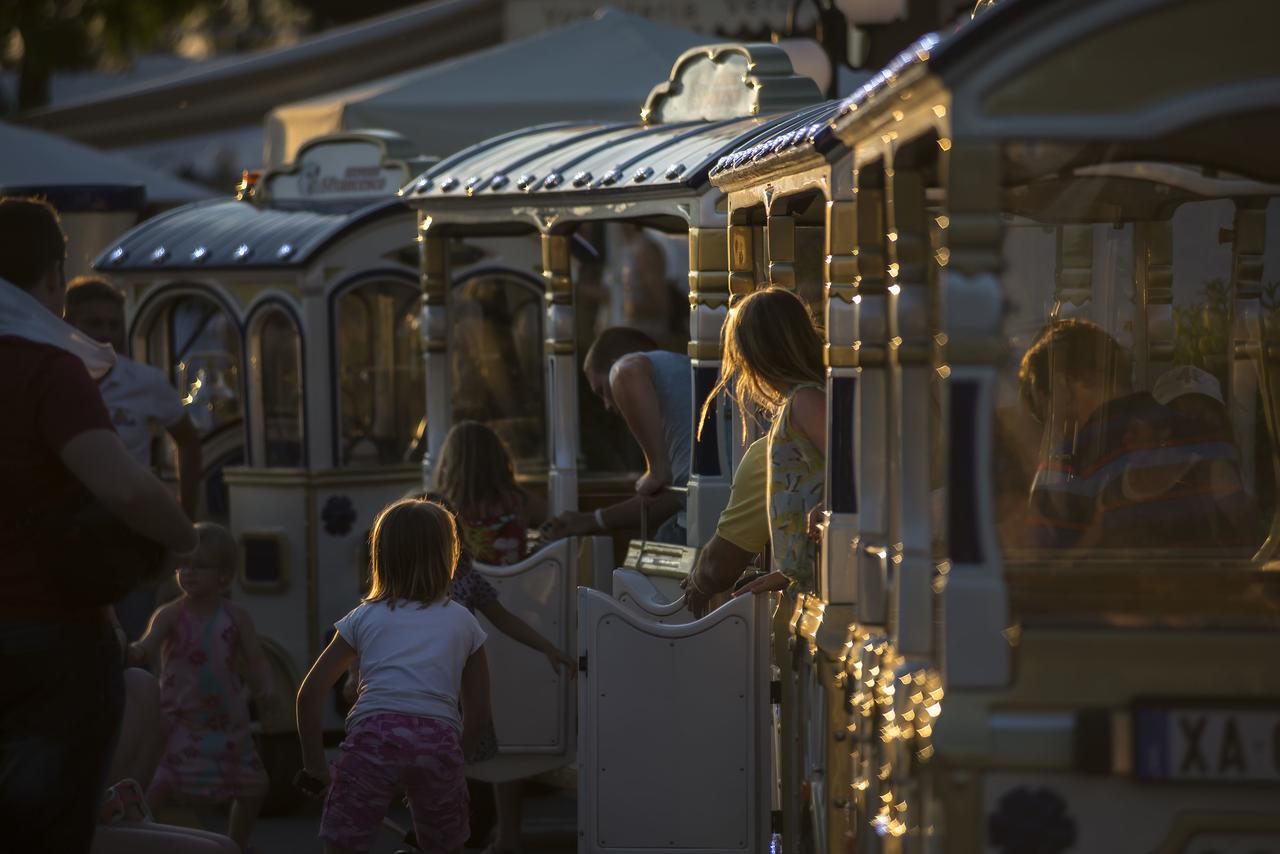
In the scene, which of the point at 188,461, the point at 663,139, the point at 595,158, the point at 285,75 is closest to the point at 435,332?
the point at 595,158

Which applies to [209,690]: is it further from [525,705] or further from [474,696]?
[474,696]

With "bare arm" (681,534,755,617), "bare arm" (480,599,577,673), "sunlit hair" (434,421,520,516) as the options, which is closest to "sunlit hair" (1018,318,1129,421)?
"bare arm" (681,534,755,617)

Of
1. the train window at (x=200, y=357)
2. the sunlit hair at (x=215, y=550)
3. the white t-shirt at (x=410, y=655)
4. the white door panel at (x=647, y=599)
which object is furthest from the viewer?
the train window at (x=200, y=357)

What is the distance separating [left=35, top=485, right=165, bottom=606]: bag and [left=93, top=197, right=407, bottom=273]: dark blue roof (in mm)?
5091

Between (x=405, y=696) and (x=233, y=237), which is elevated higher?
(x=233, y=237)

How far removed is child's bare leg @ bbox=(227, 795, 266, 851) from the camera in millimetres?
6887

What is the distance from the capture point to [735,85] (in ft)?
27.6

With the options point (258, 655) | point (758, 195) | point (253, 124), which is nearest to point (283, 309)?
point (258, 655)

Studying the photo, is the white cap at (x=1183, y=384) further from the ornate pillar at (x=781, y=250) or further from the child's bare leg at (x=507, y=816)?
the child's bare leg at (x=507, y=816)

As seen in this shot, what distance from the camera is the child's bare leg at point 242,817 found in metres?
6.89

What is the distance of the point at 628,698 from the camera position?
595 centimetres

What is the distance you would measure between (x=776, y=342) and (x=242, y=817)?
2658 millimetres

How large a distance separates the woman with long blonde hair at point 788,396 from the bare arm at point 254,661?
2.16 m

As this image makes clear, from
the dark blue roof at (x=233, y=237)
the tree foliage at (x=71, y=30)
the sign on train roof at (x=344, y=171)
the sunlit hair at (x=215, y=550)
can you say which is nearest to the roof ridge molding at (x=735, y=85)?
the dark blue roof at (x=233, y=237)
